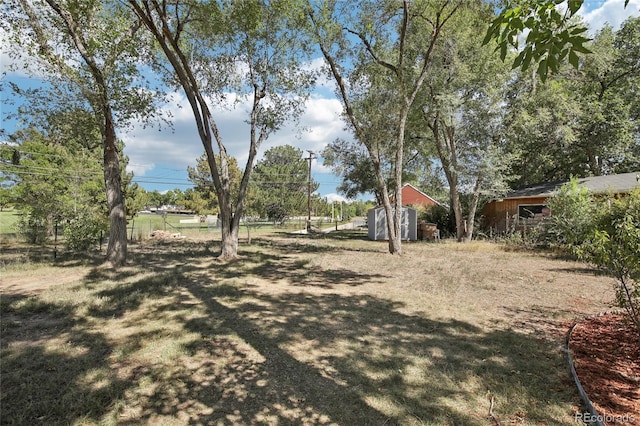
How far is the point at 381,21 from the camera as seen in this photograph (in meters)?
12.4

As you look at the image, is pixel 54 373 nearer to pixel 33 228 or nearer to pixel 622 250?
pixel 622 250

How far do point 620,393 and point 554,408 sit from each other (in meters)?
0.75

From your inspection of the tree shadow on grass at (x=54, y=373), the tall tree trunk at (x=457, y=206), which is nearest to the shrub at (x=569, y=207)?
the tall tree trunk at (x=457, y=206)

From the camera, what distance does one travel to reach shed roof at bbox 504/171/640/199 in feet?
46.7

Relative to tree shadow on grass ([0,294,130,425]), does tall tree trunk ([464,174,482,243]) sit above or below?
above

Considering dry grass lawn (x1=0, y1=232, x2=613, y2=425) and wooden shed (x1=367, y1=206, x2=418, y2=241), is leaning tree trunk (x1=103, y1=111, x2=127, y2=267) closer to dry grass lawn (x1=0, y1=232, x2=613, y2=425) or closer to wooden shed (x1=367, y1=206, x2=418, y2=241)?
dry grass lawn (x1=0, y1=232, x2=613, y2=425)

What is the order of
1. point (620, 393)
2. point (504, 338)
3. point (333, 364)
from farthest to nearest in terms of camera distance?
point (504, 338) < point (333, 364) < point (620, 393)

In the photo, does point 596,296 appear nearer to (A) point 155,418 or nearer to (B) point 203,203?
(A) point 155,418

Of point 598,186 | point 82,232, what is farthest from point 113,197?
point 598,186

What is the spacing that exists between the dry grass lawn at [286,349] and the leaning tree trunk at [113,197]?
1.31 metres

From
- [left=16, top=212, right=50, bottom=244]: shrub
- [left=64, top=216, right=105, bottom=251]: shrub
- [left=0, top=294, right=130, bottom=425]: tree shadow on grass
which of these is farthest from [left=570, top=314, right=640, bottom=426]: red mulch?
[left=16, top=212, right=50, bottom=244]: shrub

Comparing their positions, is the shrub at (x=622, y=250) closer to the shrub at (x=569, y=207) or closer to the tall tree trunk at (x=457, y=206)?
the shrub at (x=569, y=207)

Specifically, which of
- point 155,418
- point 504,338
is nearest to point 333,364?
point 155,418

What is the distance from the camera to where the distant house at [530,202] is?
1533cm
